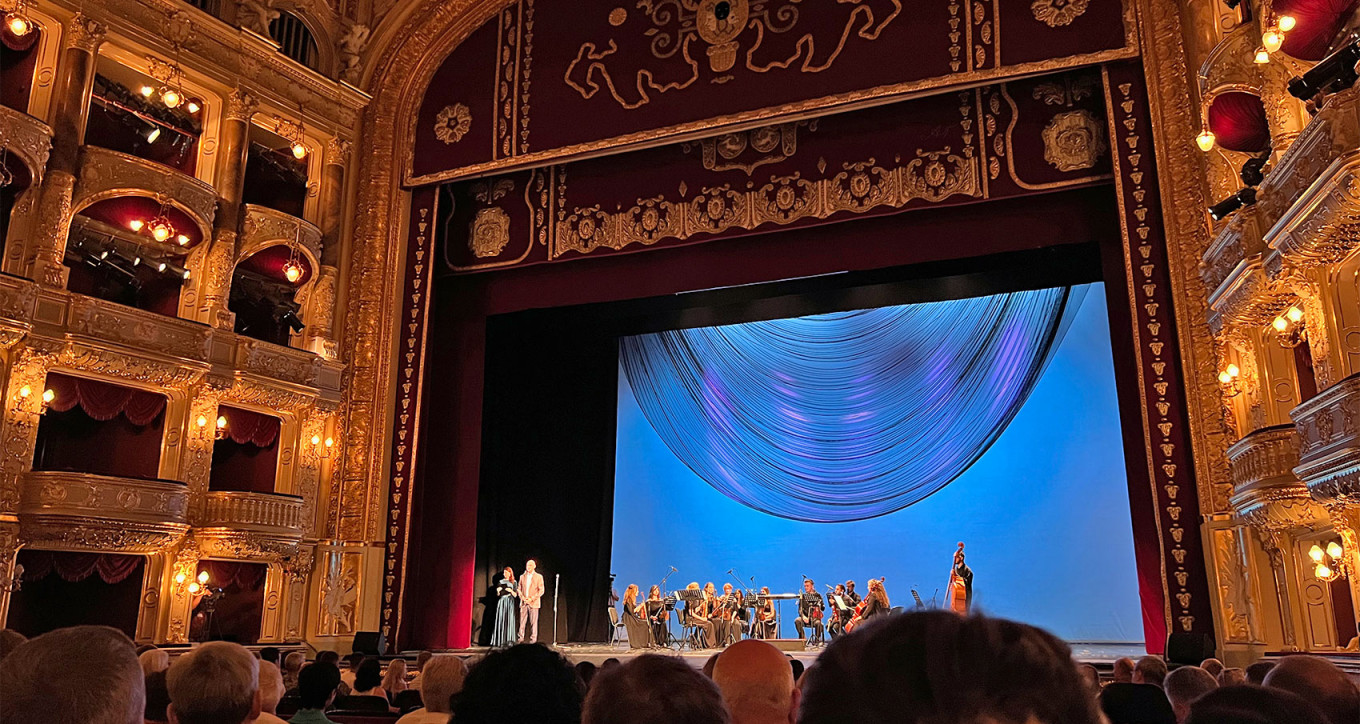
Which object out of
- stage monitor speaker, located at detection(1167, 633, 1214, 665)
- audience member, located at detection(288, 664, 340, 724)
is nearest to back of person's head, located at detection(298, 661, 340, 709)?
audience member, located at detection(288, 664, 340, 724)

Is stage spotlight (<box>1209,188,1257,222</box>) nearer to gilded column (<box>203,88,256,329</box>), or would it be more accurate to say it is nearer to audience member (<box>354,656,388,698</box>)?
audience member (<box>354,656,388,698</box>)

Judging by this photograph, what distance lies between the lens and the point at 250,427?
1349 cm

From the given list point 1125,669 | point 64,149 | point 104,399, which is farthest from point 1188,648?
point 64,149

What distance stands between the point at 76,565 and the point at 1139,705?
37.3ft

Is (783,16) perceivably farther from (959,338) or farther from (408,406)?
(408,406)

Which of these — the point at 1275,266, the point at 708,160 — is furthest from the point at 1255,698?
the point at 708,160

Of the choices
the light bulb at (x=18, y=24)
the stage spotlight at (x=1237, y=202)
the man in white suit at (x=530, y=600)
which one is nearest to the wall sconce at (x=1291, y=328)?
the stage spotlight at (x=1237, y=202)

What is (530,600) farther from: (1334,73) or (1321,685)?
(1321,685)

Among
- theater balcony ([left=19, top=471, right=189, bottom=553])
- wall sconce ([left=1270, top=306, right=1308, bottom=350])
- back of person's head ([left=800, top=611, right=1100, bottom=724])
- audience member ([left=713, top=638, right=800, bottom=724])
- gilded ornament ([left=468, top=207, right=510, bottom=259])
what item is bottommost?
audience member ([left=713, top=638, right=800, bottom=724])

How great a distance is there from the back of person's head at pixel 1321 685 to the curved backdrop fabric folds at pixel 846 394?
12300 millimetres

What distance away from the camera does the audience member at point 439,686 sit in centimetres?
363

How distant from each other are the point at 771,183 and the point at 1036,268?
341 cm

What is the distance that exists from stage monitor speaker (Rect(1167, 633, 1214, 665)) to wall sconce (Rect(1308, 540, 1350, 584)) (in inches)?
44.1

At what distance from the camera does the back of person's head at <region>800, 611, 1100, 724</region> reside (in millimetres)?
914
